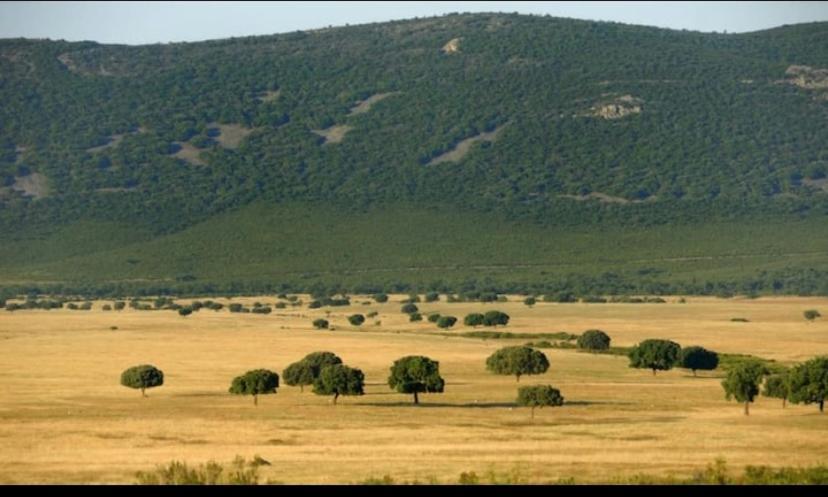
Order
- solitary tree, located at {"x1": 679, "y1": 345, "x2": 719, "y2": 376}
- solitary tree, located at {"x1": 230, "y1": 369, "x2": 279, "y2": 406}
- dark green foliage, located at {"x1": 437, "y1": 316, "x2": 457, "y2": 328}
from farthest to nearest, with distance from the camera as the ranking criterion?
dark green foliage, located at {"x1": 437, "y1": 316, "x2": 457, "y2": 328} < solitary tree, located at {"x1": 679, "y1": 345, "x2": 719, "y2": 376} < solitary tree, located at {"x1": 230, "y1": 369, "x2": 279, "y2": 406}

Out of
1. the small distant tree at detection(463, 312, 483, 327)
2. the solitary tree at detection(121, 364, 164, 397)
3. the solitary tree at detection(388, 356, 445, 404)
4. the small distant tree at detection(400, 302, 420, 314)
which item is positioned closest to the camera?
the solitary tree at detection(388, 356, 445, 404)

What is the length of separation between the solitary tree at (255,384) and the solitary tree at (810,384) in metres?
17.7

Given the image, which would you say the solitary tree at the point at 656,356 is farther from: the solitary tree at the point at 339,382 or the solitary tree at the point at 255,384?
the solitary tree at the point at 255,384

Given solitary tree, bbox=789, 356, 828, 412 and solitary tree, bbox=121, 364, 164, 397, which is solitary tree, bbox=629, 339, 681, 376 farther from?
solitary tree, bbox=121, 364, 164, 397

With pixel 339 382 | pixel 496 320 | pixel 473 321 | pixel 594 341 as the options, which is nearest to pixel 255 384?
pixel 339 382

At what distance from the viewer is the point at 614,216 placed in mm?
199875

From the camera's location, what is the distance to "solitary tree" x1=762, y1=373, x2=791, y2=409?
220ft

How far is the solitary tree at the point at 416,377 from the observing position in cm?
6988

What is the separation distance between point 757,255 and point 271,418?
120315mm

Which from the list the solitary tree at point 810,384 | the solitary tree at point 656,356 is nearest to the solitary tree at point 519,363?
the solitary tree at point 656,356

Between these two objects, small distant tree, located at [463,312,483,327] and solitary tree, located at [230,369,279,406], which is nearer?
solitary tree, located at [230,369,279,406]

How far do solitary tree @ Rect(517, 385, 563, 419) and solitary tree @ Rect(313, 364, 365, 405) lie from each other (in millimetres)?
6254

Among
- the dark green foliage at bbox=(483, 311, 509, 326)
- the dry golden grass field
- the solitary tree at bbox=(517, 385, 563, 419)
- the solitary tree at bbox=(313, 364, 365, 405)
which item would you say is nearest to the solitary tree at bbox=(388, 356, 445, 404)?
the dry golden grass field

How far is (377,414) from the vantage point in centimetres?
6353
